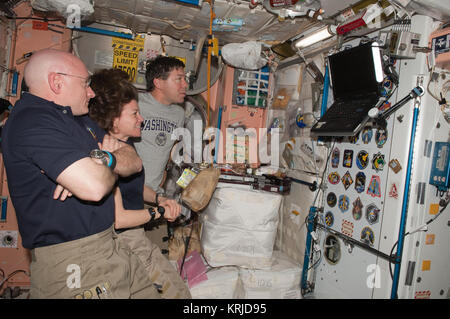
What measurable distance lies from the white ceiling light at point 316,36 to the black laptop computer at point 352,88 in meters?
0.28

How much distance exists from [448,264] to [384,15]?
2.08 meters

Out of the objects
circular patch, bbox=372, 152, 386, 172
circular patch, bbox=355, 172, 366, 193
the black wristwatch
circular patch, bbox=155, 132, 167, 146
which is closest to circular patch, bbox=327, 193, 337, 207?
circular patch, bbox=355, 172, 366, 193

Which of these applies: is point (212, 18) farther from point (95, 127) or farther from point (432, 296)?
point (432, 296)

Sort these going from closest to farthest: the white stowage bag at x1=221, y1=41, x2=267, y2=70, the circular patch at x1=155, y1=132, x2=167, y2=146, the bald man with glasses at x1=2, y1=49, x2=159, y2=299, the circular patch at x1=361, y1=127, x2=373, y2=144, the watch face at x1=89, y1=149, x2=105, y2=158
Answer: the bald man with glasses at x1=2, y1=49, x2=159, y2=299, the watch face at x1=89, y1=149, x2=105, y2=158, the circular patch at x1=361, y1=127, x2=373, y2=144, the circular patch at x1=155, y1=132, x2=167, y2=146, the white stowage bag at x1=221, y1=41, x2=267, y2=70

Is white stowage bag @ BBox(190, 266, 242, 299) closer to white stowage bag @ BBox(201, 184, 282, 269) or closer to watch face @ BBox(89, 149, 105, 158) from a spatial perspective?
white stowage bag @ BBox(201, 184, 282, 269)

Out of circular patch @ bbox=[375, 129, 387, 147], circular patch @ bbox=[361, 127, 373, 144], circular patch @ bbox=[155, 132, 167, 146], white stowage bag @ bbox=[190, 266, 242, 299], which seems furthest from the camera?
circular patch @ bbox=[155, 132, 167, 146]

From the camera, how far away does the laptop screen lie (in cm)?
224

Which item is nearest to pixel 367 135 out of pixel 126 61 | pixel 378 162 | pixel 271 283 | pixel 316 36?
pixel 378 162

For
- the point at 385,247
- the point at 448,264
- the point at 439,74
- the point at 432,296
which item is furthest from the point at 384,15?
the point at 432,296

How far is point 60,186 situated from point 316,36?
8.87 feet

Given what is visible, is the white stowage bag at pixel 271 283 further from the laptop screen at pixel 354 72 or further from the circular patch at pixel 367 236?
the laptop screen at pixel 354 72

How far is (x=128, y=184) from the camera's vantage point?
7.52ft

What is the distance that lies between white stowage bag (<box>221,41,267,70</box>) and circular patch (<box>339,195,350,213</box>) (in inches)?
83.8

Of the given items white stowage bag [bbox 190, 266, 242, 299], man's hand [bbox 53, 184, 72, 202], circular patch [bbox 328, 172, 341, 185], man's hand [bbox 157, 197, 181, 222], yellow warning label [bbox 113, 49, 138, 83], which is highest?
yellow warning label [bbox 113, 49, 138, 83]
